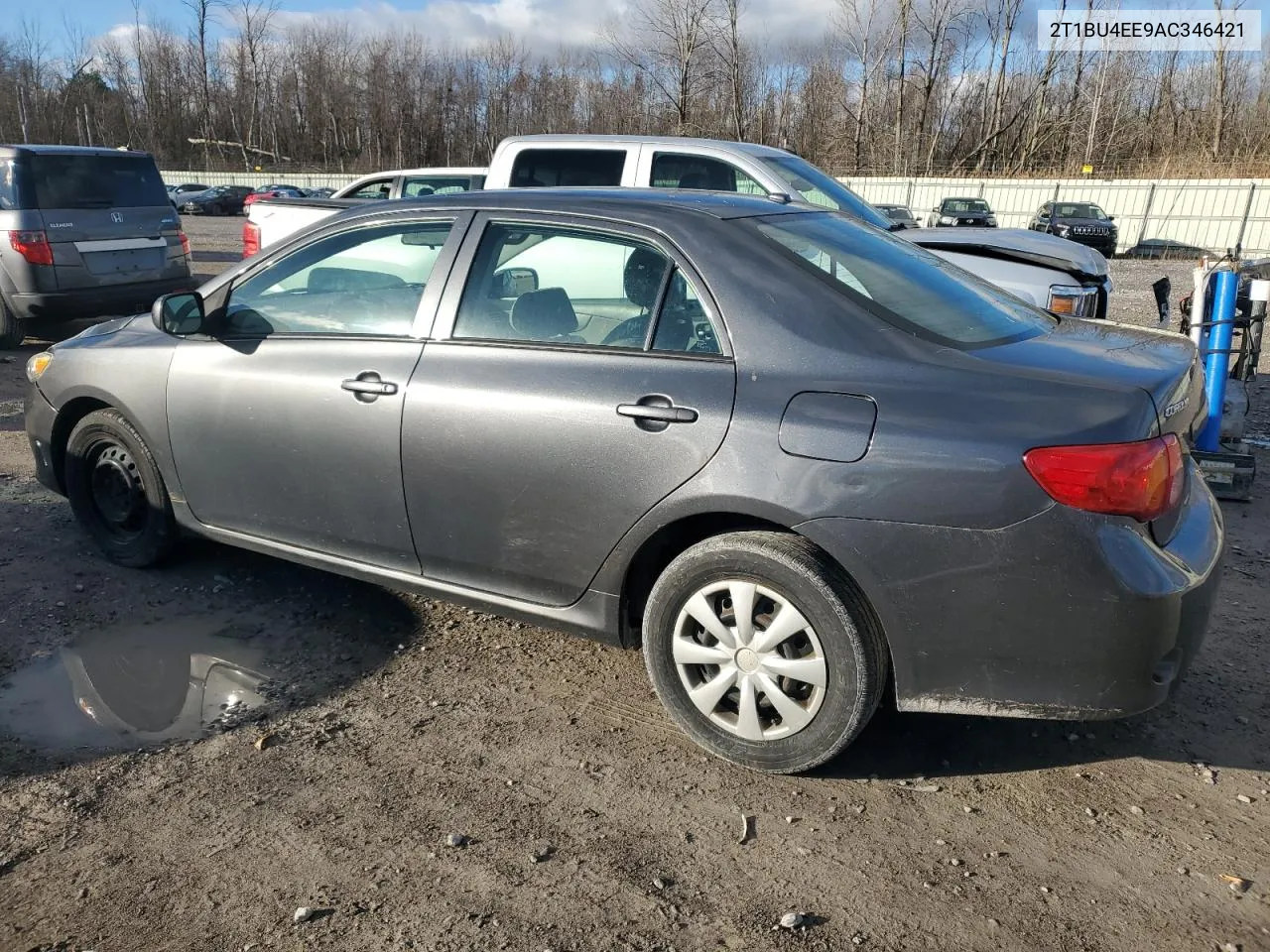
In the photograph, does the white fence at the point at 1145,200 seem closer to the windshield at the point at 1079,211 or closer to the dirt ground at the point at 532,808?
the windshield at the point at 1079,211

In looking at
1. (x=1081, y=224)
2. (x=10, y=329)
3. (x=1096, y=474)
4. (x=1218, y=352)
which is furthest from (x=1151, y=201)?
(x=1096, y=474)

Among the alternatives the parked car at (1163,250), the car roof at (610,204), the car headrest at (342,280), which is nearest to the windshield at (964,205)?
the parked car at (1163,250)

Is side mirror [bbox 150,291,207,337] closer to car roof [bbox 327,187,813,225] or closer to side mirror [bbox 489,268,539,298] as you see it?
car roof [bbox 327,187,813,225]

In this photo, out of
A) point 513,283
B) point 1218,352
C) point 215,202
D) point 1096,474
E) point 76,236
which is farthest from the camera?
point 215,202

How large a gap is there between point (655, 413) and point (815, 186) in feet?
16.3

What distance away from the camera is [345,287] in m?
3.94

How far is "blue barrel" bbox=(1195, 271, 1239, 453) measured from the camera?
586cm

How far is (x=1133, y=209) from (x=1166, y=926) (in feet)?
119

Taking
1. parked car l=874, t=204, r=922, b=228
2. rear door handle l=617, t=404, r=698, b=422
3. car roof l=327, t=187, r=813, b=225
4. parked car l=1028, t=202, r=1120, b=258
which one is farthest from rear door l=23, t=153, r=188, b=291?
parked car l=1028, t=202, r=1120, b=258

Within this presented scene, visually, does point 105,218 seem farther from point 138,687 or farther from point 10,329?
point 138,687

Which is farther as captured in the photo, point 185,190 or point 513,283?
point 185,190

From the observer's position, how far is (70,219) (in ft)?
31.8

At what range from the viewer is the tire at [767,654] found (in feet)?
9.29

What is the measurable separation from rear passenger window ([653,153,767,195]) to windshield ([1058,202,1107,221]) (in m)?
26.2
